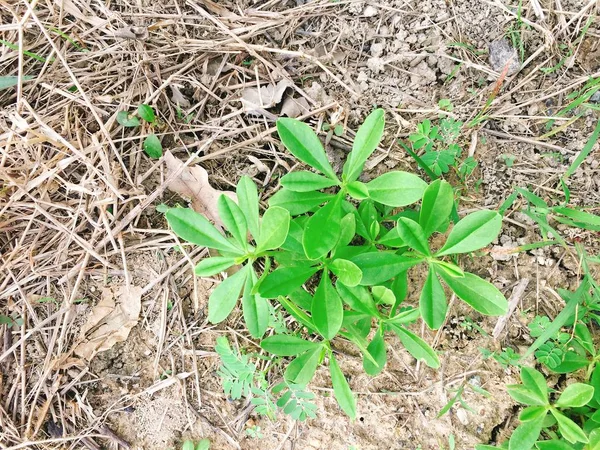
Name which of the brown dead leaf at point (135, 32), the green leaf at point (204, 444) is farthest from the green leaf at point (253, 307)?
the brown dead leaf at point (135, 32)

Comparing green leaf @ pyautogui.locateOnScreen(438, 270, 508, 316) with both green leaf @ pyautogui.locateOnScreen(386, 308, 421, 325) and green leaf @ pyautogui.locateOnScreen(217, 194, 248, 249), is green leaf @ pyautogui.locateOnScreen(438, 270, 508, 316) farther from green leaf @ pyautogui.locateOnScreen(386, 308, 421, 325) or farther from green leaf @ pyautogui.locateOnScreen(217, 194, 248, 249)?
green leaf @ pyautogui.locateOnScreen(217, 194, 248, 249)

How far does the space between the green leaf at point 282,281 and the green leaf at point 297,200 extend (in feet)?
0.77

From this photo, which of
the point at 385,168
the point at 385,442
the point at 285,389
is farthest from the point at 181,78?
the point at 385,442

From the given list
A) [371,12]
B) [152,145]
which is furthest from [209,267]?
[371,12]

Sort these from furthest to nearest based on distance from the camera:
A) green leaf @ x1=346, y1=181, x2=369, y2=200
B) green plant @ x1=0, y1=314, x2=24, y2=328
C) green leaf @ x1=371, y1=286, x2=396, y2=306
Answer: green plant @ x1=0, y1=314, x2=24, y2=328 < green leaf @ x1=371, y1=286, x2=396, y2=306 < green leaf @ x1=346, y1=181, x2=369, y2=200

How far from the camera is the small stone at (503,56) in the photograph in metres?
2.20

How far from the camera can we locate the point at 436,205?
5.66 feet

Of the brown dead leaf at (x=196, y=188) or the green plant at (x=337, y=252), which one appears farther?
the brown dead leaf at (x=196, y=188)

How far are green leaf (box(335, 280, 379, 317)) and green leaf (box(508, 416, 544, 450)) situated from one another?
0.73 metres

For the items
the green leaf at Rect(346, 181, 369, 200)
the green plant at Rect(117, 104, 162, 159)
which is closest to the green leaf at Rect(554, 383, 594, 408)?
the green leaf at Rect(346, 181, 369, 200)

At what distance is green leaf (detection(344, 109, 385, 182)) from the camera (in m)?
1.76

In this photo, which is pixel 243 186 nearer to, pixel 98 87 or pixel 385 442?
pixel 98 87

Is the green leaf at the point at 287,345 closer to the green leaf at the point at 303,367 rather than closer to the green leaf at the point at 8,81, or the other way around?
the green leaf at the point at 303,367

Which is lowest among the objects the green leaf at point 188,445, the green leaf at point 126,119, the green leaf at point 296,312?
the green leaf at point 188,445
